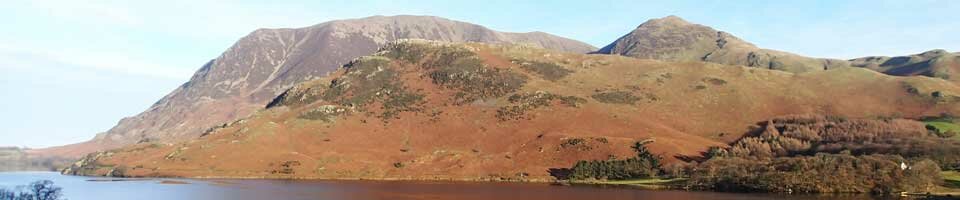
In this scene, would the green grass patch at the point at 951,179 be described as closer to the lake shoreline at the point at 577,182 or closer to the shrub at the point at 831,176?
the shrub at the point at 831,176

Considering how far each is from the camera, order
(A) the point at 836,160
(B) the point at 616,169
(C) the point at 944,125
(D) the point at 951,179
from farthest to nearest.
A: (C) the point at 944,125 < (B) the point at 616,169 < (D) the point at 951,179 < (A) the point at 836,160

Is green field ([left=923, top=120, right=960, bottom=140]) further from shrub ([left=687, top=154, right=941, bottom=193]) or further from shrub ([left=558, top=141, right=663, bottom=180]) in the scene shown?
shrub ([left=558, top=141, right=663, bottom=180])

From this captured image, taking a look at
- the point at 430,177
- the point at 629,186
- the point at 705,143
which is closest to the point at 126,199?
the point at 430,177

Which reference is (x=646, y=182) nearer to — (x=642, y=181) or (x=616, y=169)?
(x=642, y=181)

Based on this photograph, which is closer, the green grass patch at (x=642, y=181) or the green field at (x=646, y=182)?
the green field at (x=646, y=182)

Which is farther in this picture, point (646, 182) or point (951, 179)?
point (646, 182)

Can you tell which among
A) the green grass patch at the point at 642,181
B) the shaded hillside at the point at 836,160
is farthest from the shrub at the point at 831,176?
the green grass patch at the point at 642,181

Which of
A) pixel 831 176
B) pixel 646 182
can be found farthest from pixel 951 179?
pixel 646 182

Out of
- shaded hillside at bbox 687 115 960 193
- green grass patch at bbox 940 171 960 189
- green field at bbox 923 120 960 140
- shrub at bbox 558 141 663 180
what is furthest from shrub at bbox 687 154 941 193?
green field at bbox 923 120 960 140

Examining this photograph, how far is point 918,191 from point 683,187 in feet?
120

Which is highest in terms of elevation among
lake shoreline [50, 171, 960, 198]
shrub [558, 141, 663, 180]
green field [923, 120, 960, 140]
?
green field [923, 120, 960, 140]

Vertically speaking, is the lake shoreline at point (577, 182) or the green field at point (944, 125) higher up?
the green field at point (944, 125)

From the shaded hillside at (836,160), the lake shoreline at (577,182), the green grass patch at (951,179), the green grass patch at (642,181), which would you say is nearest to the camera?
the lake shoreline at (577,182)

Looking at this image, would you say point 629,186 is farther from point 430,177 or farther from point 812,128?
point 812,128
